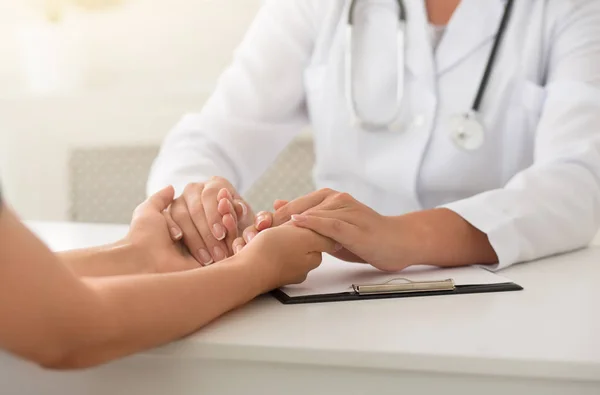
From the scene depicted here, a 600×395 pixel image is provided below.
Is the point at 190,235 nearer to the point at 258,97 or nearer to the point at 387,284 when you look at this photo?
the point at 387,284

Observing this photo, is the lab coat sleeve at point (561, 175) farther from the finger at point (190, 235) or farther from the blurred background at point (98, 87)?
the blurred background at point (98, 87)

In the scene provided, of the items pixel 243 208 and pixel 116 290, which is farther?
pixel 243 208

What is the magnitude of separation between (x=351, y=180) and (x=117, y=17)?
34.7 inches

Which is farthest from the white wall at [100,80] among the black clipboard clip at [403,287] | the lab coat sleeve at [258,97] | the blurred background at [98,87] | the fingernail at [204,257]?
the black clipboard clip at [403,287]

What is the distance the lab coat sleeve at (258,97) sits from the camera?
1.15 m

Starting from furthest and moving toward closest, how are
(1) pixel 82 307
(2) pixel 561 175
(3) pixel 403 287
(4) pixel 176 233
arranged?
(2) pixel 561 175
(4) pixel 176 233
(3) pixel 403 287
(1) pixel 82 307

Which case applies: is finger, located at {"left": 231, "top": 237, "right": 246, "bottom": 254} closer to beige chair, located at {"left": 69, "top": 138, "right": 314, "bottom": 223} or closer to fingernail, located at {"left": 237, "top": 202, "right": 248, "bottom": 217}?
fingernail, located at {"left": 237, "top": 202, "right": 248, "bottom": 217}

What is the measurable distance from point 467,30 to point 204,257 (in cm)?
57

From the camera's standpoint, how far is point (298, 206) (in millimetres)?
767

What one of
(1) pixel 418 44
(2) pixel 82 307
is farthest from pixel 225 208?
(1) pixel 418 44

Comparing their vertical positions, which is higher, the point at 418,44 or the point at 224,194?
the point at 418,44

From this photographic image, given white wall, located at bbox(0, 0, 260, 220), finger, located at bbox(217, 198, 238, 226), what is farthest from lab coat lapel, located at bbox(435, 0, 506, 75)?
white wall, located at bbox(0, 0, 260, 220)

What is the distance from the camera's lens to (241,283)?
1.96 feet

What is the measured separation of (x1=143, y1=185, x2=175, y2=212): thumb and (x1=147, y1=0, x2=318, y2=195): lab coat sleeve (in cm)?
30
